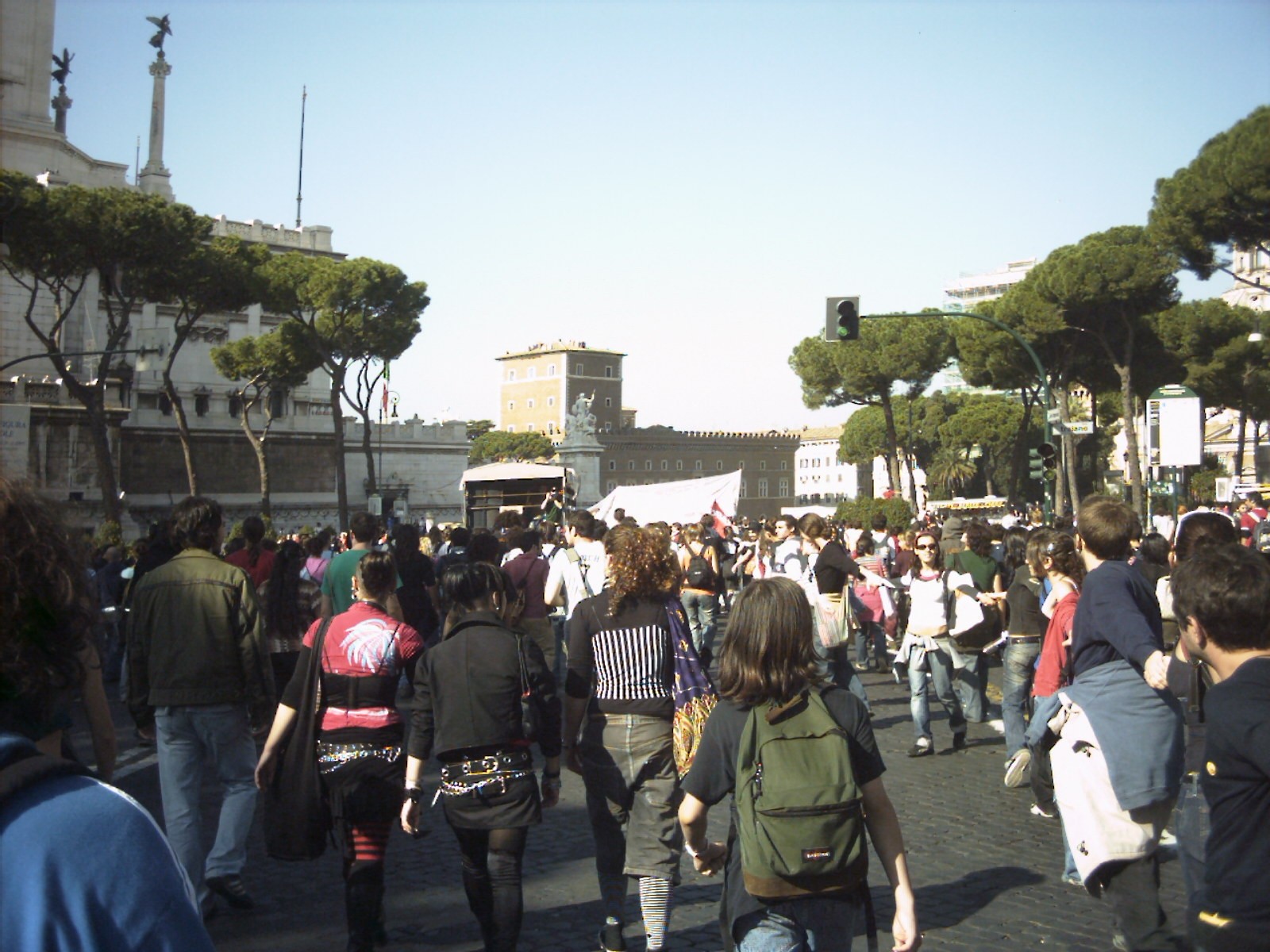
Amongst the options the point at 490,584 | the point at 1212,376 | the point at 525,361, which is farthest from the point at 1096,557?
the point at 525,361

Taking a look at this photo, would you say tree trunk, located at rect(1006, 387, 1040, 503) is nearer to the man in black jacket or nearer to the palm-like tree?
the palm-like tree

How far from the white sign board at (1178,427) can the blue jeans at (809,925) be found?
20.7m

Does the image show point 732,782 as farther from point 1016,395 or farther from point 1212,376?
point 1016,395

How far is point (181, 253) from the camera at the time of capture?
118 feet

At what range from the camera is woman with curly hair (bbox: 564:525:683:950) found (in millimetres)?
4898

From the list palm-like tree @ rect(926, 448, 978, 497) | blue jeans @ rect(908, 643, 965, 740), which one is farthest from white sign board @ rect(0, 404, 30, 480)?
palm-like tree @ rect(926, 448, 978, 497)

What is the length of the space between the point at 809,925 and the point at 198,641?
3.13 meters

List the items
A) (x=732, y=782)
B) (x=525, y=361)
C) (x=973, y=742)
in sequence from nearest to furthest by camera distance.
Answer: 1. (x=732, y=782)
2. (x=973, y=742)
3. (x=525, y=361)

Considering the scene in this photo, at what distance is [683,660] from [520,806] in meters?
0.90

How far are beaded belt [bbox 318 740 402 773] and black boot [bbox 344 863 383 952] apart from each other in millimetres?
382

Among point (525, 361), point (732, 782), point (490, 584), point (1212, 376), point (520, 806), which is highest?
point (525, 361)

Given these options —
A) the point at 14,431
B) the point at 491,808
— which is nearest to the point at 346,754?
the point at 491,808

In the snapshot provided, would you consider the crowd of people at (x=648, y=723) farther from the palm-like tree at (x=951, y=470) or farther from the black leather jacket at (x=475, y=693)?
the palm-like tree at (x=951, y=470)

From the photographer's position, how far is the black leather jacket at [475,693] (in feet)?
14.8
